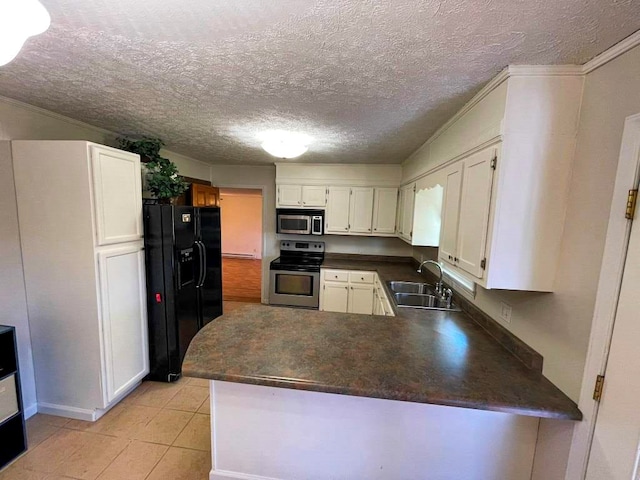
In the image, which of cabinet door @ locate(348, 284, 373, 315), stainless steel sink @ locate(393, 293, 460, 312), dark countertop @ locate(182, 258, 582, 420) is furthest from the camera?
cabinet door @ locate(348, 284, 373, 315)

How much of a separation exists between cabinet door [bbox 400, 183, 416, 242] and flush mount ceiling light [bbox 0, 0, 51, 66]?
2886 mm

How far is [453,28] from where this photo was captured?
1.00 metres

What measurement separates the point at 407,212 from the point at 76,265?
3157 millimetres

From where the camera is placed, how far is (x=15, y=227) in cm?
199

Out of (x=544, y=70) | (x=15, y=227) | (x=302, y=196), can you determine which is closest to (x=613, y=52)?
(x=544, y=70)

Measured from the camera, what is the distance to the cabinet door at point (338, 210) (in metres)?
4.10

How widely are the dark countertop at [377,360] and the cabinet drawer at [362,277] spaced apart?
1803 mm

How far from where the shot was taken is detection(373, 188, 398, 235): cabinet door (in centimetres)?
400

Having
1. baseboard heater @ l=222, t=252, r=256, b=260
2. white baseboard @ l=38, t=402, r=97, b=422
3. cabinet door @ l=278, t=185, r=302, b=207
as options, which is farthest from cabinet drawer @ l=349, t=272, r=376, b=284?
baseboard heater @ l=222, t=252, r=256, b=260

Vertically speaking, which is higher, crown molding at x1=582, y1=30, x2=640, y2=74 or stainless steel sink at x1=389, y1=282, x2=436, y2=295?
crown molding at x1=582, y1=30, x2=640, y2=74

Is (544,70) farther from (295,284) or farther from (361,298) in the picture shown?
(295,284)

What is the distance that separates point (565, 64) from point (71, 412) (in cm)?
382

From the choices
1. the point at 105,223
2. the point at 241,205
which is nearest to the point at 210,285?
the point at 105,223

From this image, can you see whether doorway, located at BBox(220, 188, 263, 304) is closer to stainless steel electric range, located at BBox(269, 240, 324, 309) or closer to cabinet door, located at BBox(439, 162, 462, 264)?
stainless steel electric range, located at BBox(269, 240, 324, 309)
